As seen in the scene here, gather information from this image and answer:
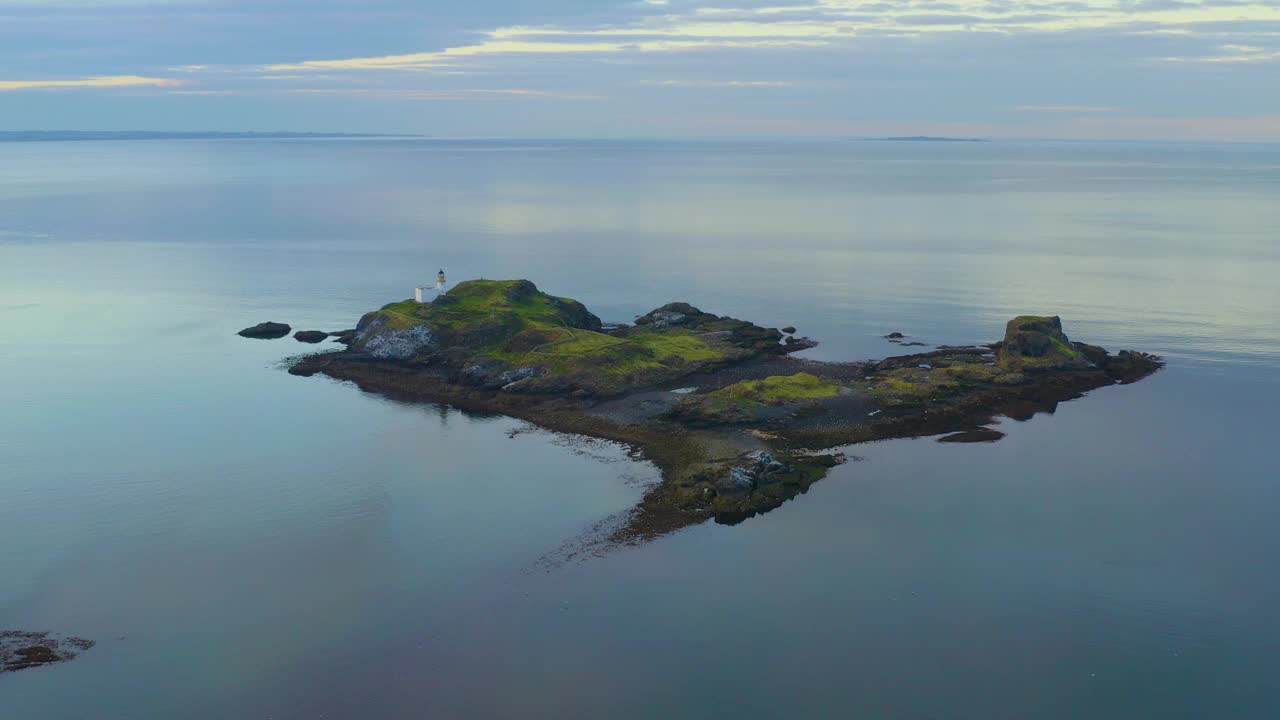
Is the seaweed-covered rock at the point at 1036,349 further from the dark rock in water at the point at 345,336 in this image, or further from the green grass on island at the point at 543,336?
the dark rock in water at the point at 345,336

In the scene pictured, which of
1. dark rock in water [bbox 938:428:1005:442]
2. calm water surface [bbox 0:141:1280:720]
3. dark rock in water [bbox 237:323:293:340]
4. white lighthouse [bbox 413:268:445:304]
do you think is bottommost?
calm water surface [bbox 0:141:1280:720]

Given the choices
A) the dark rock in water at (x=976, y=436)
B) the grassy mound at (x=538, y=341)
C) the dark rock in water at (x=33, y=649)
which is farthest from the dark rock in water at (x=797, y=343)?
the dark rock in water at (x=33, y=649)

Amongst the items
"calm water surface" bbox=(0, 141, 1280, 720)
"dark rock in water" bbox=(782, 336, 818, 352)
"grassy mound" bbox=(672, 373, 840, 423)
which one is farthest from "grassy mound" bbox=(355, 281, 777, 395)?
"calm water surface" bbox=(0, 141, 1280, 720)

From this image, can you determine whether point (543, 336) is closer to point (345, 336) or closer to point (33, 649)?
point (345, 336)

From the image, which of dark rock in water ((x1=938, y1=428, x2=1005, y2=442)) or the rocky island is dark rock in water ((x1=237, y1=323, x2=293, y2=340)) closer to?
the rocky island

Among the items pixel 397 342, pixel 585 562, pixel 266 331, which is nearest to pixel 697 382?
pixel 397 342

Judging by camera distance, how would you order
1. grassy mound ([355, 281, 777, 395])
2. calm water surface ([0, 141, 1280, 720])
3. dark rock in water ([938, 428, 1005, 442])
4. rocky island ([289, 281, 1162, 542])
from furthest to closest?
1. grassy mound ([355, 281, 777, 395])
2. dark rock in water ([938, 428, 1005, 442])
3. rocky island ([289, 281, 1162, 542])
4. calm water surface ([0, 141, 1280, 720])

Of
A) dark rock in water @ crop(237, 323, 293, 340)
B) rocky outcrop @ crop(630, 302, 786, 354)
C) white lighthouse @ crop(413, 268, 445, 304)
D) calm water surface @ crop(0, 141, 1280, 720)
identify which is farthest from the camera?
dark rock in water @ crop(237, 323, 293, 340)

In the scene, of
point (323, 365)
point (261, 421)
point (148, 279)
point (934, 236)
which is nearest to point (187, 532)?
point (261, 421)

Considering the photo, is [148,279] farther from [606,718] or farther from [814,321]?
[606,718]
